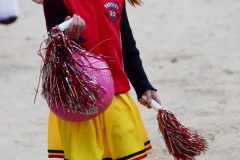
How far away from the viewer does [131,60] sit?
261 centimetres

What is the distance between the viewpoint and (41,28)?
7.12 m

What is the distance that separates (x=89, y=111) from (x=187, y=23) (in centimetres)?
464

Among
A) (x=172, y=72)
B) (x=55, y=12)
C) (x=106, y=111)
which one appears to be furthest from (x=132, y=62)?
(x=172, y=72)

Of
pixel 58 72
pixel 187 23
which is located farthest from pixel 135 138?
pixel 187 23

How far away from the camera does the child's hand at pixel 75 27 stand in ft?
7.32

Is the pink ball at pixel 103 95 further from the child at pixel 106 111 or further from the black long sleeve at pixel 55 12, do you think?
the black long sleeve at pixel 55 12

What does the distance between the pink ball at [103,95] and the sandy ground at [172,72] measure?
1365 mm

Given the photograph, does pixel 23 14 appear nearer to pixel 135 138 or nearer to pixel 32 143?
pixel 32 143

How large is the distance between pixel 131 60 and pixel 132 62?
1 centimetres

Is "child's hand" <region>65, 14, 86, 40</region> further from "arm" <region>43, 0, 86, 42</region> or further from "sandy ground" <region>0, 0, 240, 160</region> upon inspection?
"sandy ground" <region>0, 0, 240, 160</region>

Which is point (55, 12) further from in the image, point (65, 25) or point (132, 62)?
point (132, 62)

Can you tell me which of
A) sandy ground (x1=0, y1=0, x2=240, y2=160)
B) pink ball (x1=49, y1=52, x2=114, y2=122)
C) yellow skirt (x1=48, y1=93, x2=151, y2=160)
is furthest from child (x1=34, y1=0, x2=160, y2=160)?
sandy ground (x1=0, y1=0, x2=240, y2=160)

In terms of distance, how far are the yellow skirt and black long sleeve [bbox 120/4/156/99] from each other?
105 millimetres

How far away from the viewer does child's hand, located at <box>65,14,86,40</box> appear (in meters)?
2.23
